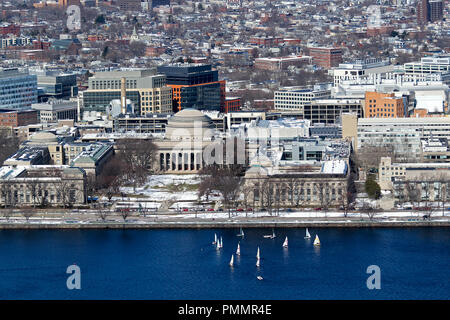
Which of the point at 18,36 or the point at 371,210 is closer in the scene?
the point at 371,210

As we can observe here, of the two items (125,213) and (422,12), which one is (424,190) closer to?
(125,213)

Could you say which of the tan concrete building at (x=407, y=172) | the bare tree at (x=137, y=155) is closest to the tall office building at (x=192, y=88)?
the bare tree at (x=137, y=155)

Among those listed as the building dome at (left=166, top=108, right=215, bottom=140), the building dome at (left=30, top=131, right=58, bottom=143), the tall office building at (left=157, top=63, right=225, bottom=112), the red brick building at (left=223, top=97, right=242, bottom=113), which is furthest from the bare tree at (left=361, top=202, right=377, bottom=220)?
the red brick building at (left=223, top=97, right=242, bottom=113)

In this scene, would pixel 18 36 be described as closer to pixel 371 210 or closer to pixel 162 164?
pixel 162 164

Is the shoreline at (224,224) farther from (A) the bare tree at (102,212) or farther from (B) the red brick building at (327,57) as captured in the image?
(B) the red brick building at (327,57)

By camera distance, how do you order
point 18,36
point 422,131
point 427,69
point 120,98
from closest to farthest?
1. point 422,131
2. point 120,98
3. point 427,69
4. point 18,36
